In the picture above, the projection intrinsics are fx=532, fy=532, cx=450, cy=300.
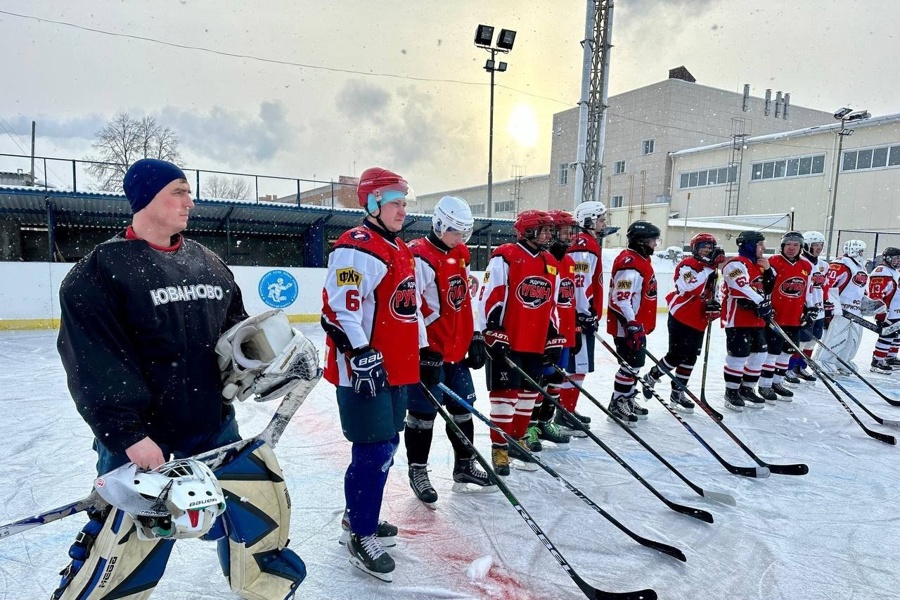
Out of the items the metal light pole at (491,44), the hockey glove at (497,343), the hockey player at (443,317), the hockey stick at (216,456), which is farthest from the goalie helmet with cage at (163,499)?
the metal light pole at (491,44)

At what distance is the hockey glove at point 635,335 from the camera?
4.22m

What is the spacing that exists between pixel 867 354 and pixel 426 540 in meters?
8.44

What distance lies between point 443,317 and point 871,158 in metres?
23.8

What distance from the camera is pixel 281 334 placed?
5.54 ft

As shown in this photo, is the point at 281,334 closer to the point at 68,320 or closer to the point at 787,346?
the point at 68,320

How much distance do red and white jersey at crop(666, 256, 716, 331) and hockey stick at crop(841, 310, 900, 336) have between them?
121 inches

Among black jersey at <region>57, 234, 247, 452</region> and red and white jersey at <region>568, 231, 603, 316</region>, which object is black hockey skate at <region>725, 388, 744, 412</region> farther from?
black jersey at <region>57, 234, 247, 452</region>

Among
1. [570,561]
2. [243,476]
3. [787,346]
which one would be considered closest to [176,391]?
[243,476]

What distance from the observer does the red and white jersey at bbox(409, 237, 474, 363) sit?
2834mm

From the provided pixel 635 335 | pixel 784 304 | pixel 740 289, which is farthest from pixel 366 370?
pixel 784 304

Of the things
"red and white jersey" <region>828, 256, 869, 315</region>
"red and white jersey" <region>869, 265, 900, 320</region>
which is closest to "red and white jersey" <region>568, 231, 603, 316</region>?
"red and white jersey" <region>828, 256, 869, 315</region>

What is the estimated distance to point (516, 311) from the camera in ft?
10.9

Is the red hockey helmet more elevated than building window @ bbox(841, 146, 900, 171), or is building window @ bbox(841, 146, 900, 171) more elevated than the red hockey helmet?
building window @ bbox(841, 146, 900, 171)

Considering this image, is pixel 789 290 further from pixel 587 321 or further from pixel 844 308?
pixel 587 321
